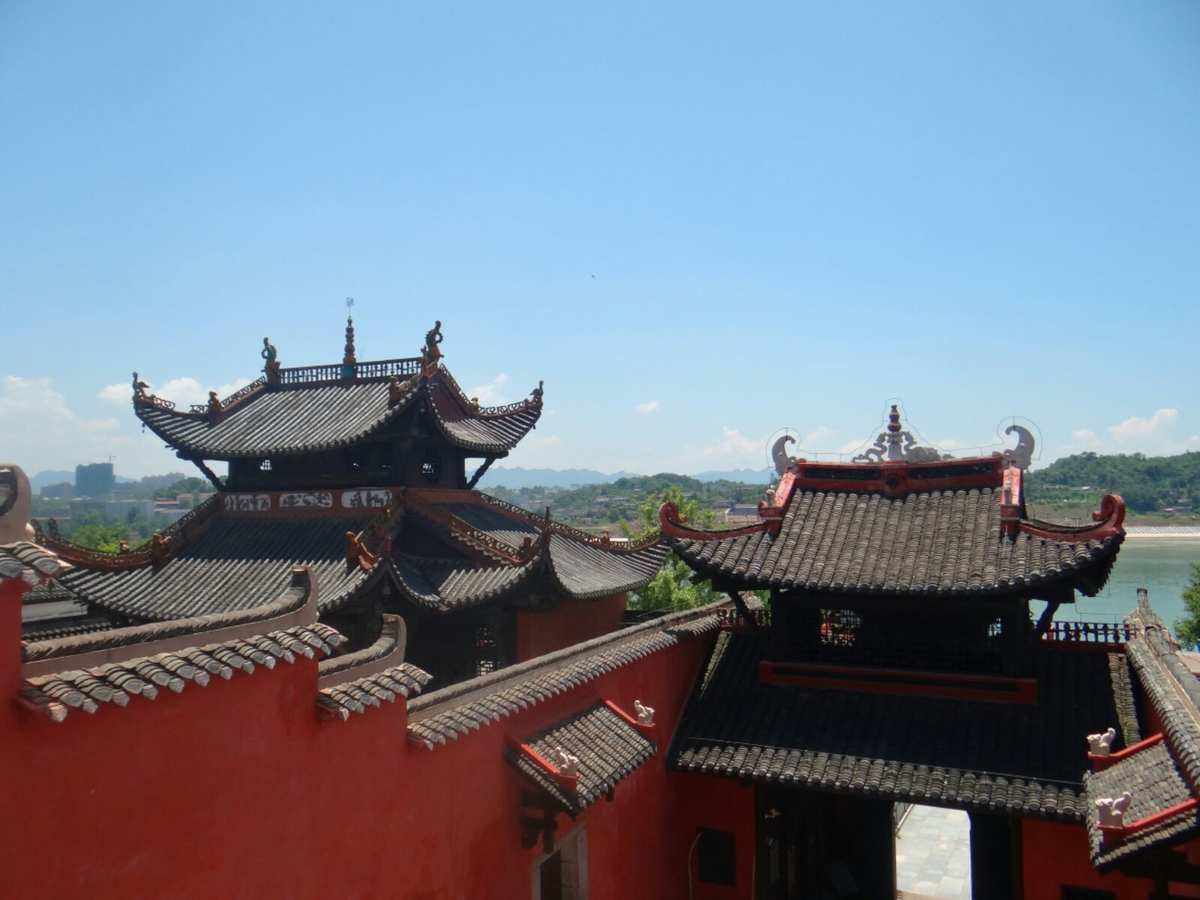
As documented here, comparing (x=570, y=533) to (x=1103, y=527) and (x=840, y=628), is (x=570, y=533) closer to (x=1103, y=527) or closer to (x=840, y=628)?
(x=840, y=628)

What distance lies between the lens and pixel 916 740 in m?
11.1

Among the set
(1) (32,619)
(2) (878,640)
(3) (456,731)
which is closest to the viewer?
(3) (456,731)

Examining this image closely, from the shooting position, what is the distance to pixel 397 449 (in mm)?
15906

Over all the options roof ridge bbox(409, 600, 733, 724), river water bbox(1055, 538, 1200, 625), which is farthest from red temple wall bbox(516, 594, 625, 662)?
river water bbox(1055, 538, 1200, 625)

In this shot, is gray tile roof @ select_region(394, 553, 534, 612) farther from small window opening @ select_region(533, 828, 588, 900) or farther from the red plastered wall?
the red plastered wall

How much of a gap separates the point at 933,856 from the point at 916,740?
740 centimetres

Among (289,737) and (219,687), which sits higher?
(219,687)

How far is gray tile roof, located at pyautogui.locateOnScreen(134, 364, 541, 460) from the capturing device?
15930 mm

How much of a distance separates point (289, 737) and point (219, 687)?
0.79 meters

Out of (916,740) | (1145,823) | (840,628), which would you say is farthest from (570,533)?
(1145,823)

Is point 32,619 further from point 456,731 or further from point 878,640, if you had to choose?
point 878,640

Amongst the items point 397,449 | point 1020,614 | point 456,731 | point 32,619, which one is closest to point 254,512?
point 397,449

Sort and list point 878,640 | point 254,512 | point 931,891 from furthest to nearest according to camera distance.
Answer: point 254,512, point 931,891, point 878,640

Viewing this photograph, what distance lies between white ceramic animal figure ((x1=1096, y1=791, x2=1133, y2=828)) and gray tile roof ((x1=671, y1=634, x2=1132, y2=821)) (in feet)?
5.42
